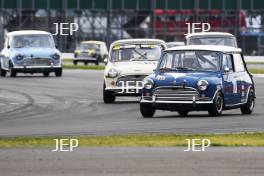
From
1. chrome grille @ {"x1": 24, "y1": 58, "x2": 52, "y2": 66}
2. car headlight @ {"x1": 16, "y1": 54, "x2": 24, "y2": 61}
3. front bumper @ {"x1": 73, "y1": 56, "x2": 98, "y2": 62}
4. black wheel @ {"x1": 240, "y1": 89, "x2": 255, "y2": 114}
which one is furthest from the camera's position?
front bumper @ {"x1": 73, "y1": 56, "x2": 98, "y2": 62}

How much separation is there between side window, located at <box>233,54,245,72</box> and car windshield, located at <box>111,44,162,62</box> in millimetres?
4670

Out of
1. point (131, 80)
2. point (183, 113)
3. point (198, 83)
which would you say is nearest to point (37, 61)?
point (131, 80)

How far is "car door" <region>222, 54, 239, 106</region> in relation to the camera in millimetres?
23344

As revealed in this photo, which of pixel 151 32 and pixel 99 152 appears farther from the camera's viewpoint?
pixel 151 32

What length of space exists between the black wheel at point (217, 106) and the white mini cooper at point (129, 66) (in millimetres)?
4897

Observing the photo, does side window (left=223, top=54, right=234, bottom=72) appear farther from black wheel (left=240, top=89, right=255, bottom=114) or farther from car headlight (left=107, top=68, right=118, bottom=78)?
car headlight (left=107, top=68, right=118, bottom=78)

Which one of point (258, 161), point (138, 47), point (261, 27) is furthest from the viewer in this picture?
point (261, 27)

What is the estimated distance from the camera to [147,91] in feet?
75.2

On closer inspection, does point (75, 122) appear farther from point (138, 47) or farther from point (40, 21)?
point (40, 21)

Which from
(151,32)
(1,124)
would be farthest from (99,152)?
(151,32)

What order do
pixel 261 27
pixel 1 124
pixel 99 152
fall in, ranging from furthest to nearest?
pixel 261 27 → pixel 1 124 → pixel 99 152

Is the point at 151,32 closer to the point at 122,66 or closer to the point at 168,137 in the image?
the point at 122,66

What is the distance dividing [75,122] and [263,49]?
53716 millimetres

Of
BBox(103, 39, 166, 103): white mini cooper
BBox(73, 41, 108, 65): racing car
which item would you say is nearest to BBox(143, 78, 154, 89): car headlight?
BBox(103, 39, 166, 103): white mini cooper
